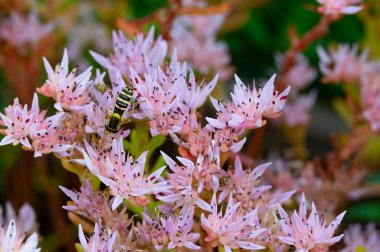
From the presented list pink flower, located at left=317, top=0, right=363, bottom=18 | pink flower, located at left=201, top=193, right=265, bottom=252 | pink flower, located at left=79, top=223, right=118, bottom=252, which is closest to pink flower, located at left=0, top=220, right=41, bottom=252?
pink flower, located at left=79, top=223, right=118, bottom=252

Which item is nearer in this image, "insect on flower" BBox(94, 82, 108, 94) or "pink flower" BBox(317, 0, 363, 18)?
"insect on flower" BBox(94, 82, 108, 94)

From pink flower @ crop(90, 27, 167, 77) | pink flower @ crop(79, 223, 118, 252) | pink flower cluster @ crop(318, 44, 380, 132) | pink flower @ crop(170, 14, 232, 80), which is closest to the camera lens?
pink flower @ crop(79, 223, 118, 252)

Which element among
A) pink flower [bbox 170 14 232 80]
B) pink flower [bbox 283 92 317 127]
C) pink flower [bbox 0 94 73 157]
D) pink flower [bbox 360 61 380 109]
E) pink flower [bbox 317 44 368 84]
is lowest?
pink flower [bbox 0 94 73 157]

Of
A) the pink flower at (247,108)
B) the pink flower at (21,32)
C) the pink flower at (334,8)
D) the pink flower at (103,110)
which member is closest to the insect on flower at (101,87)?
the pink flower at (103,110)

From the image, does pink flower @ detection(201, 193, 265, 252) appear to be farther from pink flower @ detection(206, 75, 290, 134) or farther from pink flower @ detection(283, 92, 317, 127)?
pink flower @ detection(283, 92, 317, 127)

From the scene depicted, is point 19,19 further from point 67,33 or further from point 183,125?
point 183,125

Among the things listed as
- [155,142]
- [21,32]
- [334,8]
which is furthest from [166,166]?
[21,32]

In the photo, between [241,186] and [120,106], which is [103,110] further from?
[241,186]
